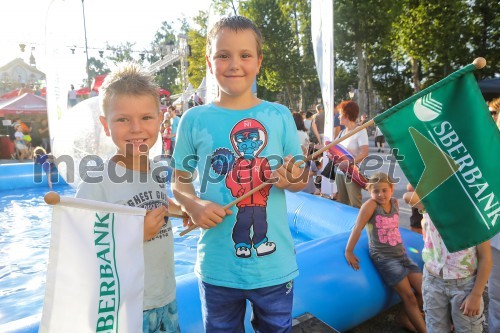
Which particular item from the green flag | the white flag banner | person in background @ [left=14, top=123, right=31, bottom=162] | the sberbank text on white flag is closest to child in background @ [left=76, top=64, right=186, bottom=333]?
the sberbank text on white flag

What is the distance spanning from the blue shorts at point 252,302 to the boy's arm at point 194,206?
0.29 m

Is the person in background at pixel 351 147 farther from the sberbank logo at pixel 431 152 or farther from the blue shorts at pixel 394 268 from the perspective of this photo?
the sberbank logo at pixel 431 152

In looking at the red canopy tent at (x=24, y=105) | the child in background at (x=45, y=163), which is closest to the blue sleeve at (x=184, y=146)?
the child in background at (x=45, y=163)

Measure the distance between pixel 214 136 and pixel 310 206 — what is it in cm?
365

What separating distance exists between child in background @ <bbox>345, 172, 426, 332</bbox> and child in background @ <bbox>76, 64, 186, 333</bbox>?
1.66m

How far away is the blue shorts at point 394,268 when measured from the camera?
2785 millimetres

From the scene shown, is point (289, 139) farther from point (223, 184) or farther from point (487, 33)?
point (487, 33)

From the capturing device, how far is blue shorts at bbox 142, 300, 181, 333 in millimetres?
1565

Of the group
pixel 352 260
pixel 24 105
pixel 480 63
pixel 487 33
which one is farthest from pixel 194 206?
pixel 487 33

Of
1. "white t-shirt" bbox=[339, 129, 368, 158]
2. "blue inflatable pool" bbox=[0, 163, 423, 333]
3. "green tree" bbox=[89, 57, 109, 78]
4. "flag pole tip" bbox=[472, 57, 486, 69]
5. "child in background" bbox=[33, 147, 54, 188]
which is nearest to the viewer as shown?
"flag pole tip" bbox=[472, 57, 486, 69]

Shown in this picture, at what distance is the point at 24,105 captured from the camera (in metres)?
19.8

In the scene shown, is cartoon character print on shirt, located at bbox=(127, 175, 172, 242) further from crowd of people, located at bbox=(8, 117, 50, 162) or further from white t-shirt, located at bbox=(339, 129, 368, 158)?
crowd of people, located at bbox=(8, 117, 50, 162)

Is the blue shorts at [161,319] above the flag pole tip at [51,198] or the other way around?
the other way around

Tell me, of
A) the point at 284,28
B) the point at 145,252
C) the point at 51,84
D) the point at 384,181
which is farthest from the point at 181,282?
the point at 284,28
